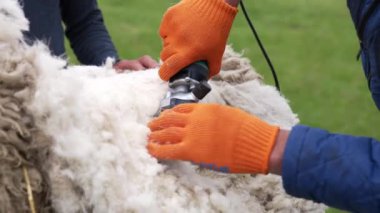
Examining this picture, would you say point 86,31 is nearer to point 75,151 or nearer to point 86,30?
point 86,30

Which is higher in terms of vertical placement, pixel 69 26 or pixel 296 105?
pixel 69 26

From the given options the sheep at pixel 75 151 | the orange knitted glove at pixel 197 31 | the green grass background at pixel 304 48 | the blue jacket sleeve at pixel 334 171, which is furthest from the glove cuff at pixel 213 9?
the green grass background at pixel 304 48

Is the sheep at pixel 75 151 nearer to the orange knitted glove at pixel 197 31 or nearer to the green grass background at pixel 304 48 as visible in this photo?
the orange knitted glove at pixel 197 31

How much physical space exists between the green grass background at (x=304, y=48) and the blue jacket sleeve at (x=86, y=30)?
6.03 ft

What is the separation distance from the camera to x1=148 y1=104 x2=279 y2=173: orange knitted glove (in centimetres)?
95

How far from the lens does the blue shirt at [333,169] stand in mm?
906

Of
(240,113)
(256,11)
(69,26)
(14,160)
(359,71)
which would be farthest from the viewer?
(256,11)

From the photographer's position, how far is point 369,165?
0.91 m

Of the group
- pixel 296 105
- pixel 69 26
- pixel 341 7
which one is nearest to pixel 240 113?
pixel 69 26

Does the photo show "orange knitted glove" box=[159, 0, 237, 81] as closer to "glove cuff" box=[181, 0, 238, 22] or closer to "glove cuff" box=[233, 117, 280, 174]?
"glove cuff" box=[181, 0, 238, 22]

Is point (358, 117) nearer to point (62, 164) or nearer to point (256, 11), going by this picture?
point (256, 11)

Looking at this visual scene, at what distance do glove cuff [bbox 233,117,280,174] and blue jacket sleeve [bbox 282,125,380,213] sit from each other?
0.12 ft

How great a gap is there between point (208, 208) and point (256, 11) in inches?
157

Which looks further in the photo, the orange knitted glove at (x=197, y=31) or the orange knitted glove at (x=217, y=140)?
the orange knitted glove at (x=197, y=31)
